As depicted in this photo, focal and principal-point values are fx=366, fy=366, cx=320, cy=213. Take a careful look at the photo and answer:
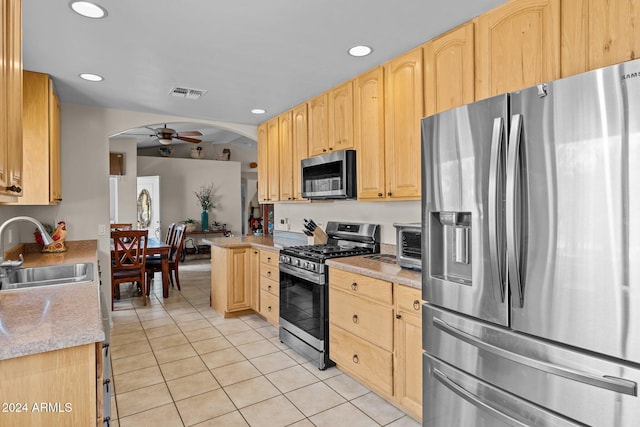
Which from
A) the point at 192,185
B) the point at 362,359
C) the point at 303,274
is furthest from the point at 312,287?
Answer: the point at 192,185

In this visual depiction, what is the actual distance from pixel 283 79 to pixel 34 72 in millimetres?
1970

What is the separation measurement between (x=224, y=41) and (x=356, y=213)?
1886mm

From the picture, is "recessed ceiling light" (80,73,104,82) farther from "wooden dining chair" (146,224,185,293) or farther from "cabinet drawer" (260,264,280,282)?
"wooden dining chair" (146,224,185,293)

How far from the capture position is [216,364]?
2.98 metres

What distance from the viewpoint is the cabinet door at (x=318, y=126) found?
3.45 metres

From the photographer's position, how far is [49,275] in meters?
2.65

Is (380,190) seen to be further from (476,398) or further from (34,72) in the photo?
(34,72)

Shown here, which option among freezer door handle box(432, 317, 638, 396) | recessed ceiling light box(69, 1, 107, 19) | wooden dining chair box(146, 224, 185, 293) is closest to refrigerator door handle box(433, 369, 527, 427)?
freezer door handle box(432, 317, 638, 396)

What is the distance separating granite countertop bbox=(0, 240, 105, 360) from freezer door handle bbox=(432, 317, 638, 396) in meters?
1.45

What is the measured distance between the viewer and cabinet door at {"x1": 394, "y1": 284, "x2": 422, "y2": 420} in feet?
6.72

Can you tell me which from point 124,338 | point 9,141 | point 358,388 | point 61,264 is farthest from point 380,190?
point 124,338

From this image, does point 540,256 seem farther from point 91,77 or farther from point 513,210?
point 91,77

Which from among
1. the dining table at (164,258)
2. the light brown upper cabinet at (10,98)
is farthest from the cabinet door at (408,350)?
the dining table at (164,258)

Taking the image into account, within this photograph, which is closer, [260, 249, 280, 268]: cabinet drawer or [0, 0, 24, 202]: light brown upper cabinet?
[0, 0, 24, 202]: light brown upper cabinet
